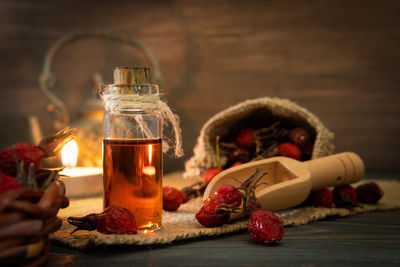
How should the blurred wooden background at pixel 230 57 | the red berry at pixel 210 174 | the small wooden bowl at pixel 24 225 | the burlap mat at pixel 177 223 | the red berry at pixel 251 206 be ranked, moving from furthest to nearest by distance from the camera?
the blurred wooden background at pixel 230 57 → the red berry at pixel 210 174 → the red berry at pixel 251 206 → the burlap mat at pixel 177 223 → the small wooden bowl at pixel 24 225

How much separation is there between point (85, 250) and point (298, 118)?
563mm

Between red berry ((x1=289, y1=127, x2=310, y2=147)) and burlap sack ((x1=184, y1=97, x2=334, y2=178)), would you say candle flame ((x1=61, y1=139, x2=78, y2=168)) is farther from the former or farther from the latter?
red berry ((x1=289, y1=127, x2=310, y2=147))

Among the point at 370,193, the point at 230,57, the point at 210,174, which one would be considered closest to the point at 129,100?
the point at 210,174

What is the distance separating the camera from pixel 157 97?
67 cm

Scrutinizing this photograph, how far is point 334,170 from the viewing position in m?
0.78

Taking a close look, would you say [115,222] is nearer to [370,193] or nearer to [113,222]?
[113,222]

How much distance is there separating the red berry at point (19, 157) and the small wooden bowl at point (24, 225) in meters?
0.05

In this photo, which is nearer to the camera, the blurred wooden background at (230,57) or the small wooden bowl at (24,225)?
the small wooden bowl at (24,225)

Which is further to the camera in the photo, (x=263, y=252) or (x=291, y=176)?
(x=291, y=176)

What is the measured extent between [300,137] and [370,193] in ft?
0.60

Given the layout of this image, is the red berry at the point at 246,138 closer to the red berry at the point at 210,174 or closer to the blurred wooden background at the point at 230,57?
the red berry at the point at 210,174

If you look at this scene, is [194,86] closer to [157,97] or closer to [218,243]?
[157,97]

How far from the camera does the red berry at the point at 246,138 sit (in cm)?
95

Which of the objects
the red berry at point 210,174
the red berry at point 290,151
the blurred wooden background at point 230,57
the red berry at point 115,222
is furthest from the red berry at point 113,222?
the blurred wooden background at point 230,57
